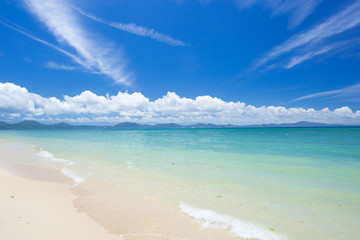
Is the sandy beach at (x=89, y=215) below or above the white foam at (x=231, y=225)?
above

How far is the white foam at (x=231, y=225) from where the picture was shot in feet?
15.6

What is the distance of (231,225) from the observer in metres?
5.17

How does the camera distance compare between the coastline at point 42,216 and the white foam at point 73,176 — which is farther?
the white foam at point 73,176

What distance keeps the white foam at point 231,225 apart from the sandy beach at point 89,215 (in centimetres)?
23

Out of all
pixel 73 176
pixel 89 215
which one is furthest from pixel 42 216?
pixel 73 176

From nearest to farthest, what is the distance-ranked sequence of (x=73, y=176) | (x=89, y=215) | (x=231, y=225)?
1. (x=231, y=225)
2. (x=89, y=215)
3. (x=73, y=176)

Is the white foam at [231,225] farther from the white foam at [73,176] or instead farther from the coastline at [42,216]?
the white foam at [73,176]

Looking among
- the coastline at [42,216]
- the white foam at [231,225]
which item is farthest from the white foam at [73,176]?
the white foam at [231,225]

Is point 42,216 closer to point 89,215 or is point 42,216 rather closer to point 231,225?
point 89,215

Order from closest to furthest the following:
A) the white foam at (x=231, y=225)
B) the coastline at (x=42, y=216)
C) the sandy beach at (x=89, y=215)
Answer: the coastline at (x=42, y=216) → the sandy beach at (x=89, y=215) → the white foam at (x=231, y=225)

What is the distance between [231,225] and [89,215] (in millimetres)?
4243

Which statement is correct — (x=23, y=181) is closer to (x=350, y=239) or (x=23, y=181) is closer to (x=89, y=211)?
(x=89, y=211)

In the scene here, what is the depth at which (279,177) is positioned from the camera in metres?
10.4

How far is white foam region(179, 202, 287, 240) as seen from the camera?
15.6 feet
